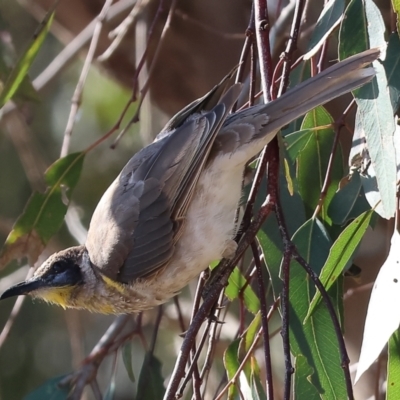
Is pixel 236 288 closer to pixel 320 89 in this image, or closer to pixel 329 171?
pixel 329 171

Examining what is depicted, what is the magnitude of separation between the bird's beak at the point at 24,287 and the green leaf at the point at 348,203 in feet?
3.09

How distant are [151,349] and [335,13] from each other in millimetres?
1228

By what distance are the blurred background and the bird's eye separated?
43 centimetres

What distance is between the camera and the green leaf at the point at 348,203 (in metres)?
1.99

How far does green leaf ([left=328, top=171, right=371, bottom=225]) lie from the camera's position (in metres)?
1.99

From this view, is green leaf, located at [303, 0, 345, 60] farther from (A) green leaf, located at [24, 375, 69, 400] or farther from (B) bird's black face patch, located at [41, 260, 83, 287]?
(A) green leaf, located at [24, 375, 69, 400]

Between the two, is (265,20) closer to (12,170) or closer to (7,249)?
(7,249)

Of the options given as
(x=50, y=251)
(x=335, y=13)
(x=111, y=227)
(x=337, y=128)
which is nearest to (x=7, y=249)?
(x=111, y=227)

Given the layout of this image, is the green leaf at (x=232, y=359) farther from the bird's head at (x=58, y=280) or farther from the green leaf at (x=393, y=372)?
the bird's head at (x=58, y=280)

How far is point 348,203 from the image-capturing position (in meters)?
2.00

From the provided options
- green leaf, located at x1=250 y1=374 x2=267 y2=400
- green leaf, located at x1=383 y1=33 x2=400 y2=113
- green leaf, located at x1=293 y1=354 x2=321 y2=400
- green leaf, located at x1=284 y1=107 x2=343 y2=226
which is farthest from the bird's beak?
green leaf, located at x1=383 y1=33 x2=400 y2=113

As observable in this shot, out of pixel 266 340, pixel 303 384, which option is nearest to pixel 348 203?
pixel 303 384

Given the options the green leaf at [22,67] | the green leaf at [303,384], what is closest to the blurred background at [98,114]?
the green leaf at [22,67]

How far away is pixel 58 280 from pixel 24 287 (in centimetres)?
11
